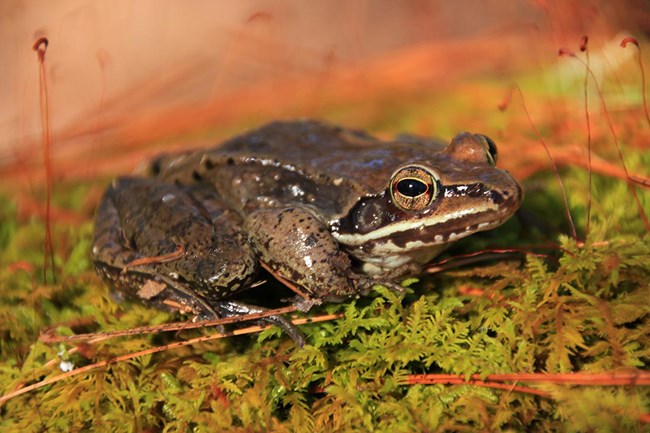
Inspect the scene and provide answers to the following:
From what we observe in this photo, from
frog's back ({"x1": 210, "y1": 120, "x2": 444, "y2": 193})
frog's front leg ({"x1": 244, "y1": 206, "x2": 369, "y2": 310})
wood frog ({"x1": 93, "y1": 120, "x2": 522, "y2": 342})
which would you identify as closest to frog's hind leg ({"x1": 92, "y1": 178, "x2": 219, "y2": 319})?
wood frog ({"x1": 93, "y1": 120, "x2": 522, "y2": 342})

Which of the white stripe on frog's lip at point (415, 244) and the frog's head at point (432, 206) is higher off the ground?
the frog's head at point (432, 206)

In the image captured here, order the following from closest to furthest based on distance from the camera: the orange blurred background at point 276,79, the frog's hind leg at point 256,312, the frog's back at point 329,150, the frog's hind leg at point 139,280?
1. the frog's hind leg at point 256,312
2. the frog's hind leg at point 139,280
3. the frog's back at point 329,150
4. the orange blurred background at point 276,79

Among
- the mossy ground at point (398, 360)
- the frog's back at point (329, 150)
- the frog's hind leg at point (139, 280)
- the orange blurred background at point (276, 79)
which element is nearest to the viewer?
the mossy ground at point (398, 360)

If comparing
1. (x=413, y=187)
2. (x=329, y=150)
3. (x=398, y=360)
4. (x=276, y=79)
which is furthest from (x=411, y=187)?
(x=276, y=79)

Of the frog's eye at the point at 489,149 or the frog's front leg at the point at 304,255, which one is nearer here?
the frog's front leg at the point at 304,255

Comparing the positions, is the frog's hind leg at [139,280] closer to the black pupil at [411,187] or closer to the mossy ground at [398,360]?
the mossy ground at [398,360]

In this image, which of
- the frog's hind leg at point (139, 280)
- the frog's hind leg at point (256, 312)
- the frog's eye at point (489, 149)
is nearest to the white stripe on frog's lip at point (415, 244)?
the frog's eye at point (489, 149)

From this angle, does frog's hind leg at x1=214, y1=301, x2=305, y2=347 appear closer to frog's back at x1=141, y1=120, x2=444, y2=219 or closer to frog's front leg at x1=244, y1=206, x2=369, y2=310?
frog's front leg at x1=244, y1=206, x2=369, y2=310
